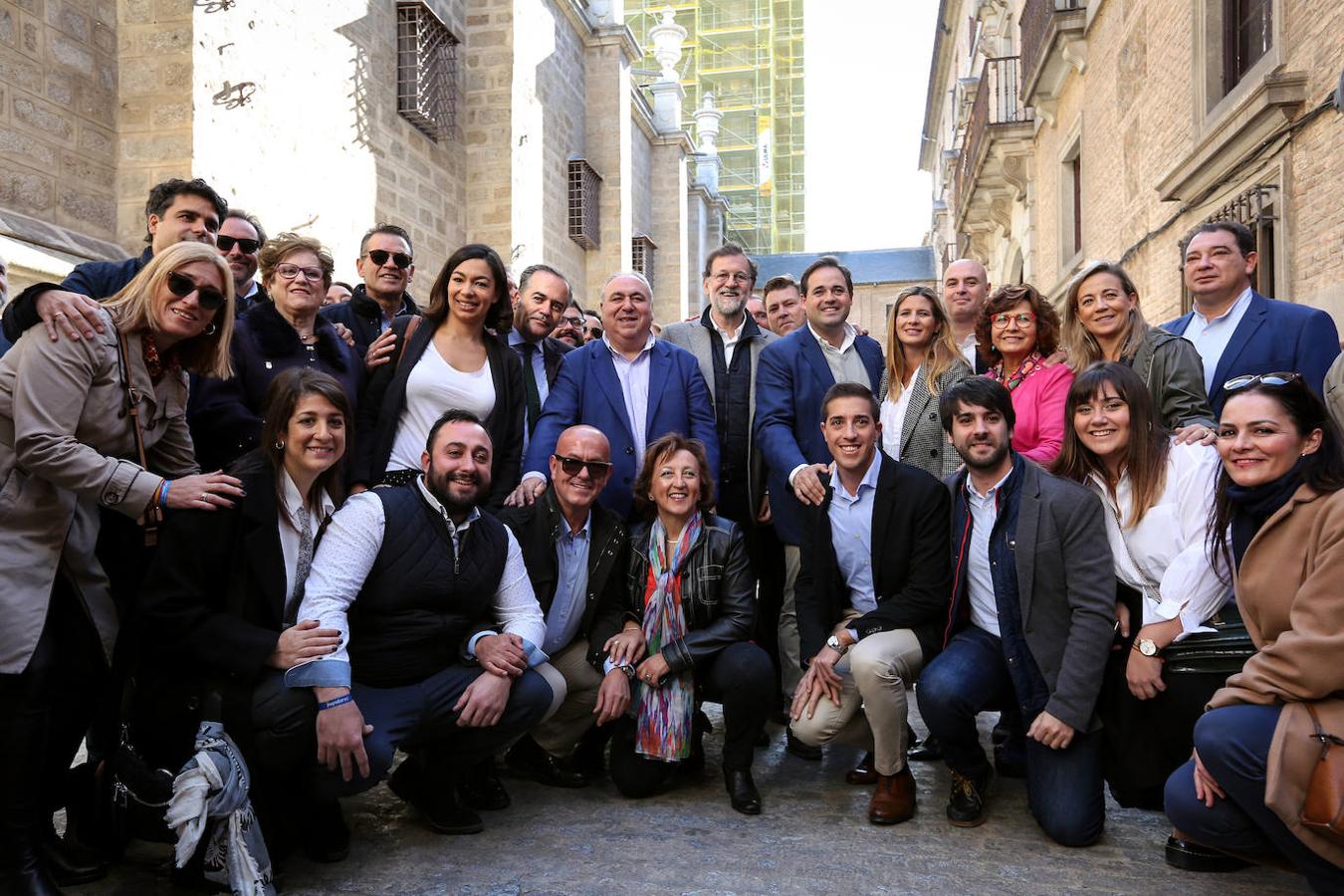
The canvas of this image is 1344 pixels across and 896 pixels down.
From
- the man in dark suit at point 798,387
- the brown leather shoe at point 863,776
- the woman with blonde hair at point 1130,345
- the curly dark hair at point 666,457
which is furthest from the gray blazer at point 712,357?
the woman with blonde hair at point 1130,345

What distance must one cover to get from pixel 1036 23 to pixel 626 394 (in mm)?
12019

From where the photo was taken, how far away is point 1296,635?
103 inches

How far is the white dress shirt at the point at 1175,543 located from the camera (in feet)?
10.6

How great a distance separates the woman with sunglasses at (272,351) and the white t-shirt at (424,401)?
0.92 ft

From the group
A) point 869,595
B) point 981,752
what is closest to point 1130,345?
point 869,595

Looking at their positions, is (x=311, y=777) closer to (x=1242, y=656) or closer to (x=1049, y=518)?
(x=1049, y=518)

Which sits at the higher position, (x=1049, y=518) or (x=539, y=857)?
(x=1049, y=518)

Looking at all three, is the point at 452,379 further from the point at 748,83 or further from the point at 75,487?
the point at 748,83

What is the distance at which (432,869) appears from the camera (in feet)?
10.4

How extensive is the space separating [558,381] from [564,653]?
4.38 feet

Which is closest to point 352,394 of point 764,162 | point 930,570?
point 930,570

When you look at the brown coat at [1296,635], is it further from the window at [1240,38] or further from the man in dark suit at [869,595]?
the window at [1240,38]

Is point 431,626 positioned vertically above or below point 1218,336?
below

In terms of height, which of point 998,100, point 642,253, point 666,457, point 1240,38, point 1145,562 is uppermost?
point 998,100
